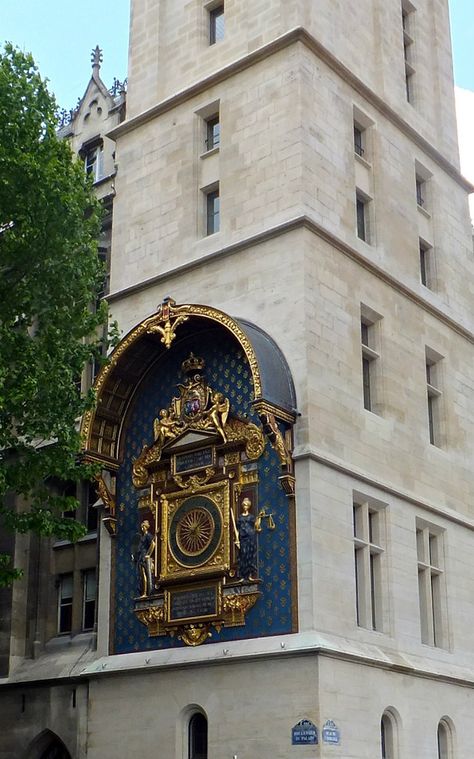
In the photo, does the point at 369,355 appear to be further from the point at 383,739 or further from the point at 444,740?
the point at 444,740

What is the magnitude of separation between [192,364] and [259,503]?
454 centimetres

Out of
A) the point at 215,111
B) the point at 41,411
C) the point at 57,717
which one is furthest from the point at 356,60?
the point at 57,717

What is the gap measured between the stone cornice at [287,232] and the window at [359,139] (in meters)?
3.88

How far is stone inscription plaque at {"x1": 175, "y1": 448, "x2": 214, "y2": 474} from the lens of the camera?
93.2 ft

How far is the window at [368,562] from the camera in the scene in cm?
2748

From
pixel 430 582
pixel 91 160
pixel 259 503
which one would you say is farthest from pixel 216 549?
pixel 91 160

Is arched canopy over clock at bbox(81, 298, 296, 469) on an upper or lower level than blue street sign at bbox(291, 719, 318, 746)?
upper

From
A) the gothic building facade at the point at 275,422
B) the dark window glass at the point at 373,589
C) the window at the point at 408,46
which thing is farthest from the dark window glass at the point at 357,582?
the window at the point at 408,46

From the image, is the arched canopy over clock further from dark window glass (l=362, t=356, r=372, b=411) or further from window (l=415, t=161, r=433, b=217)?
window (l=415, t=161, r=433, b=217)

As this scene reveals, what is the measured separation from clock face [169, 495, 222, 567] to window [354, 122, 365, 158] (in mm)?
11104

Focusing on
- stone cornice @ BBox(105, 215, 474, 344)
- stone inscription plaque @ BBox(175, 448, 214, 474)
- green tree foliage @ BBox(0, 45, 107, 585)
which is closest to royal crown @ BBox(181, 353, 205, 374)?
stone inscription plaque @ BBox(175, 448, 214, 474)

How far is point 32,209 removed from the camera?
25562mm

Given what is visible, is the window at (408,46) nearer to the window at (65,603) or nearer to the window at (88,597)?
the window at (88,597)

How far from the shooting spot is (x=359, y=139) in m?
32.9
